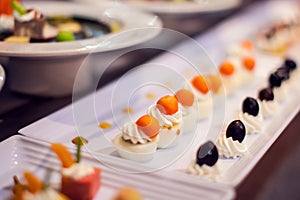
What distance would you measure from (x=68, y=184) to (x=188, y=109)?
45 centimetres

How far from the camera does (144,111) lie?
4.70ft

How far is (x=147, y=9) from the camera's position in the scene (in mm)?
2229

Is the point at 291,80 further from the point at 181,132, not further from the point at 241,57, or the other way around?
the point at 181,132

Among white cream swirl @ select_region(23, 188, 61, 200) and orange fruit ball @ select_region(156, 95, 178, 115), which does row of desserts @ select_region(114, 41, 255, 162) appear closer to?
orange fruit ball @ select_region(156, 95, 178, 115)

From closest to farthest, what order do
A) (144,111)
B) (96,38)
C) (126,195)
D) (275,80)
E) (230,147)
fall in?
1. (126,195)
2. (230,147)
3. (144,111)
4. (96,38)
5. (275,80)

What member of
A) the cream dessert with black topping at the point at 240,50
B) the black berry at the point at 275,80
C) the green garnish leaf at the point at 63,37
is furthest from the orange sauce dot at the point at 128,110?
the cream dessert with black topping at the point at 240,50

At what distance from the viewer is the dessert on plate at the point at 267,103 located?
158 centimetres

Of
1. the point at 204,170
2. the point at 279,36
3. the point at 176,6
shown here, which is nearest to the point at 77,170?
the point at 204,170

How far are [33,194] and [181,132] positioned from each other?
46cm

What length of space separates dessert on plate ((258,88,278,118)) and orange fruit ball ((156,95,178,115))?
340mm

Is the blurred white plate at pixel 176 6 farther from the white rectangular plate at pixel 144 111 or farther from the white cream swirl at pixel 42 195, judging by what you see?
the white cream swirl at pixel 42 195

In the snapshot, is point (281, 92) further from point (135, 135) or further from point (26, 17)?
point (26, 17)

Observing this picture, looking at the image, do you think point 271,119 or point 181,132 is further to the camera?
point 271,119

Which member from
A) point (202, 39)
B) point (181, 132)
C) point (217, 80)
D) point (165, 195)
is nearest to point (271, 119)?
point (217, 80)
